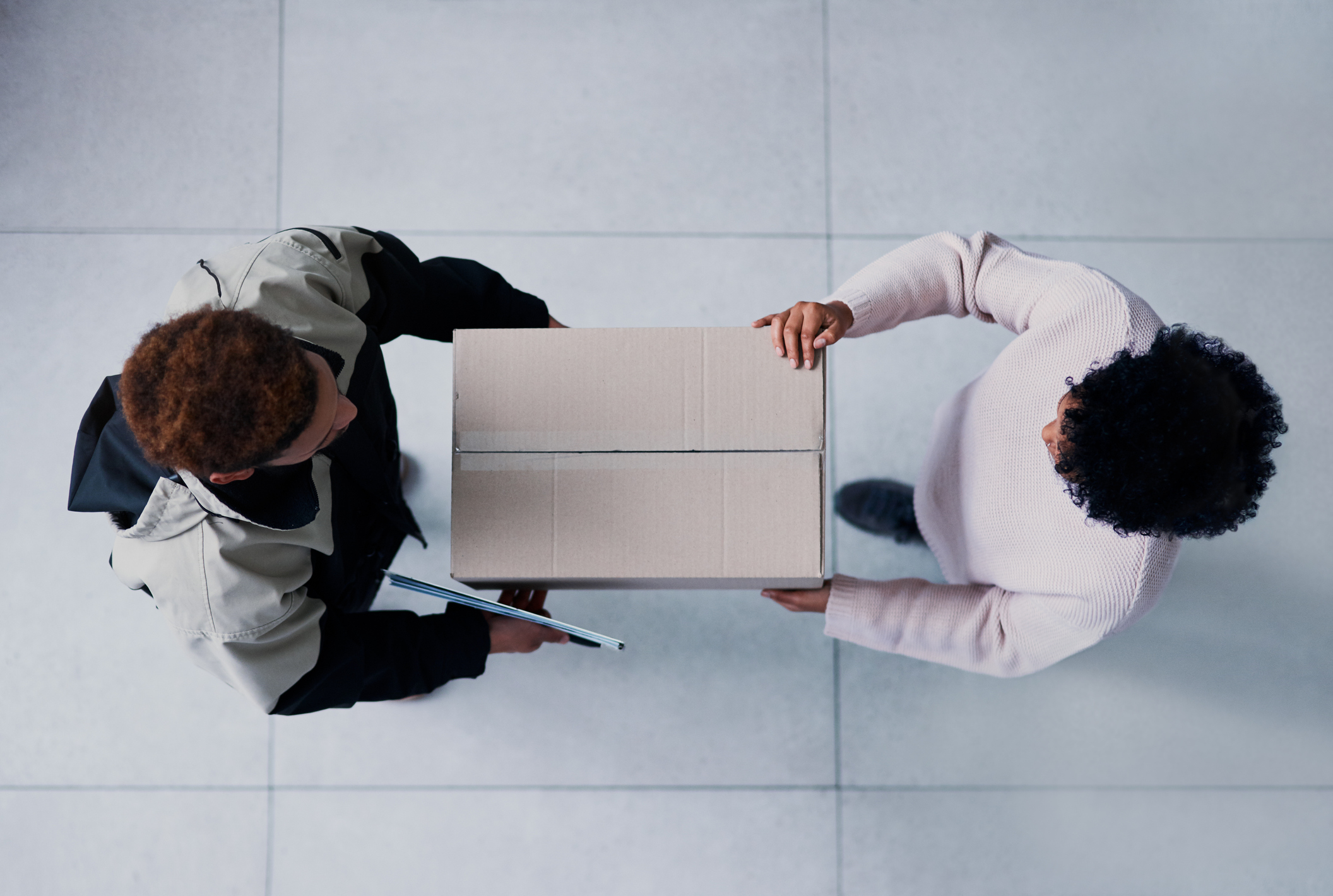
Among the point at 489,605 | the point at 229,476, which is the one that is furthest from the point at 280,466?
the point at 489,605

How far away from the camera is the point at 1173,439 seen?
835 mm

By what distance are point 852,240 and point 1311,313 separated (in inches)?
39.7

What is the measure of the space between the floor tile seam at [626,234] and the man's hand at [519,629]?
2.72 feet

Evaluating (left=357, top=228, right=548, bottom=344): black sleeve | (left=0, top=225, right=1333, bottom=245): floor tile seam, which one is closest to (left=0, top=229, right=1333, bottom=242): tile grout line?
(left=0, top=225, right=1333, bottom=245): floor tile seam

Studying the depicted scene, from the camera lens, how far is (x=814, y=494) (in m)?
0.97

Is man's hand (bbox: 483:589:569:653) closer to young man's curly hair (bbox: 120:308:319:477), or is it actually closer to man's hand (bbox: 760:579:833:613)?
man's hand (bbox: 760:579:833:613)

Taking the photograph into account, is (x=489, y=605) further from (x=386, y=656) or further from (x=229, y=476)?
(x=229, y=476)

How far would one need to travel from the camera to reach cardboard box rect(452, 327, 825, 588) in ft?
3.17

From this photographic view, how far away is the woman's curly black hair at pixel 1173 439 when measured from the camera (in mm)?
837

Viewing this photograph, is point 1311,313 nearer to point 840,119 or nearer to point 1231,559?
point 1231,559

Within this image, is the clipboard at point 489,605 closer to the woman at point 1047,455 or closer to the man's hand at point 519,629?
the man's hand at point 519,629

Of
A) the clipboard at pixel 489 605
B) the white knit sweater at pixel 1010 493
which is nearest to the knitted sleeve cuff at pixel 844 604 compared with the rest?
the white knit sweater at pixel 1010 493

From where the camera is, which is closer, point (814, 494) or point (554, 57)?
point (814, 494)

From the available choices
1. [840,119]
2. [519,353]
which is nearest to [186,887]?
[519,353]
